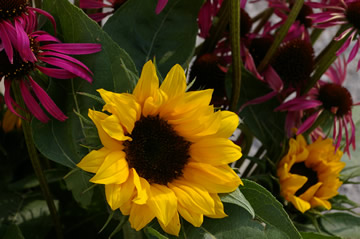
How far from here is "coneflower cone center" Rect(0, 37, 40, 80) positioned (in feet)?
1.07

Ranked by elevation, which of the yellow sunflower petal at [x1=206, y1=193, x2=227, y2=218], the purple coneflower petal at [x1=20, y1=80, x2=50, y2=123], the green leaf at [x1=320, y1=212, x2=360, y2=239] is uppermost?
the purple coneflower petal at [x1=20, y1=80, x2=50, y2=123]

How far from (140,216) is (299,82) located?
224 millimetres

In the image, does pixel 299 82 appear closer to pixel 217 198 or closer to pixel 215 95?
pixel 215 95

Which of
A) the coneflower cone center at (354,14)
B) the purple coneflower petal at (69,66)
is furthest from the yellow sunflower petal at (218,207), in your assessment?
the coneflower cone center at (354,14)

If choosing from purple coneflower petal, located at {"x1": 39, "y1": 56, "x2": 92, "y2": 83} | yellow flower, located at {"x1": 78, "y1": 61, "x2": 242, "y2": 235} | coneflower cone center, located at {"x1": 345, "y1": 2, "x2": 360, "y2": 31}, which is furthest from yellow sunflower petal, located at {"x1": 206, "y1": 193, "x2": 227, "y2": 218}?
coneflower cone center, located at {"x1": 345, "y1": 2, "x2": 360, "y2": 31}

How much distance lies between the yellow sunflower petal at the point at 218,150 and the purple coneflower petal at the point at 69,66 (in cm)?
8

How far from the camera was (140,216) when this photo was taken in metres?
0.28

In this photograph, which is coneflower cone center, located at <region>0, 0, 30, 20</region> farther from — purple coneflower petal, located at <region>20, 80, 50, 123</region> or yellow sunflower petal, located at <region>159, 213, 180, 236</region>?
yellow sunflower petal, located at <region>159, 213, 180, 236</region>

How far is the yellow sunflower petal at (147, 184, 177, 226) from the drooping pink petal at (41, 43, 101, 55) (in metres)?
0.09

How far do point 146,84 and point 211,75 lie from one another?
0.15 metres

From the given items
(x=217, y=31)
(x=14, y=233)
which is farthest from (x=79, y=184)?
(x=217, y=31)

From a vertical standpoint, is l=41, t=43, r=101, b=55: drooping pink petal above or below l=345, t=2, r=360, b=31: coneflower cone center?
below

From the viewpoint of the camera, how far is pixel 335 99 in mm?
456

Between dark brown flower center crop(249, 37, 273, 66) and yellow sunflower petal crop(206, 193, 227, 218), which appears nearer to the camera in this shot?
yellow sunflower petal crop(206, 193, 227, 218)
